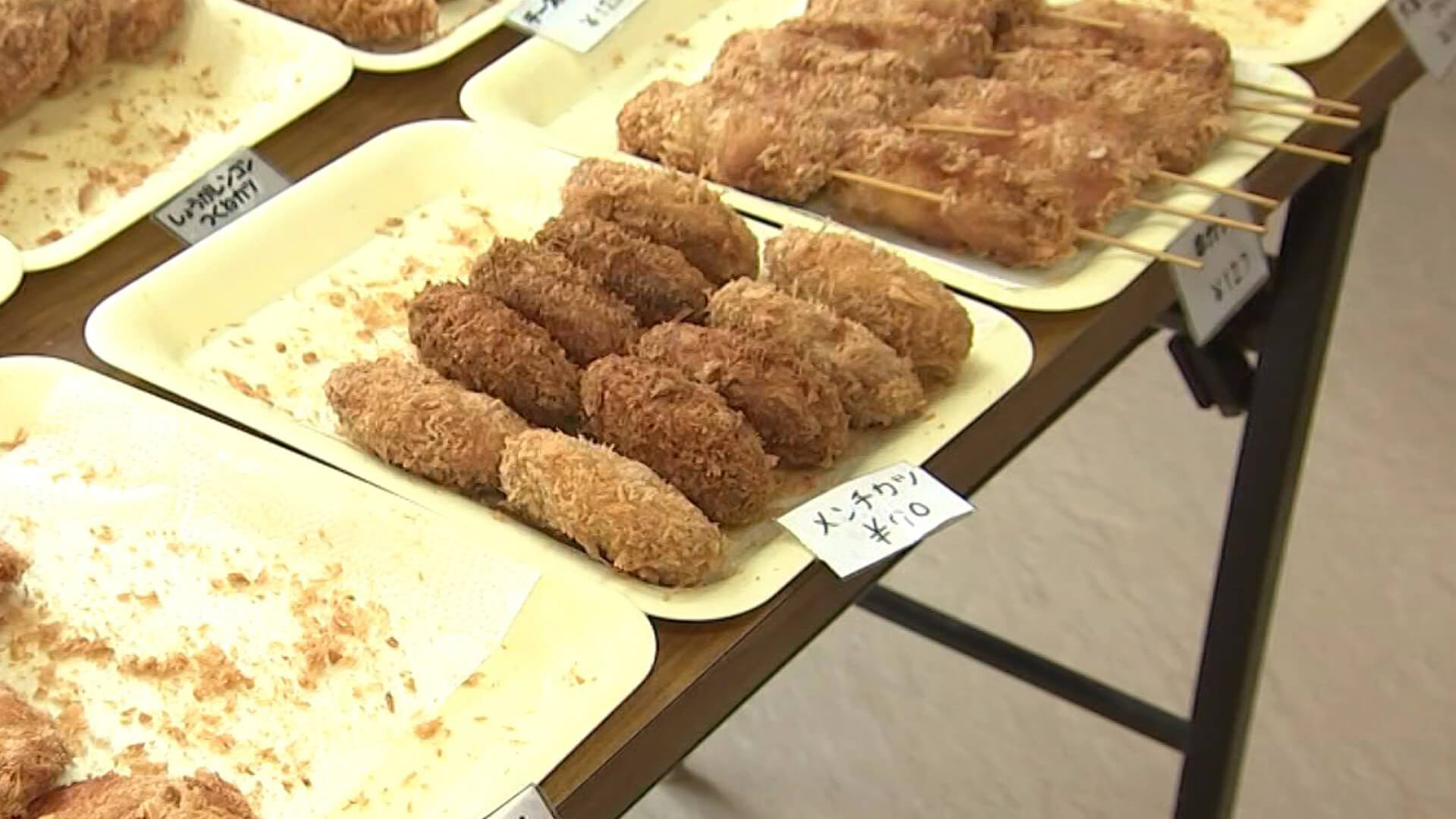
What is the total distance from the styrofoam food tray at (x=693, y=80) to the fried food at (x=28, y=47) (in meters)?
0.35

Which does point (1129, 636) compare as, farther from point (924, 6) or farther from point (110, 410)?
point (110, 410)

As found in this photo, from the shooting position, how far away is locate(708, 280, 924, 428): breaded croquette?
1.24 metres

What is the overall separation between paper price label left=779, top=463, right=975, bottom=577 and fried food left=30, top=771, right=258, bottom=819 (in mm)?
375

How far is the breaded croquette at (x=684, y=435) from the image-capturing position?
1162 mm

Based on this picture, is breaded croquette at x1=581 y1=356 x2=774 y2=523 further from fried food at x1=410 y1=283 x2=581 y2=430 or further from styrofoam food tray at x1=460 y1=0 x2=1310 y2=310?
styrofoam food tray at x1=460 y1=0 x2=1310 y2=310

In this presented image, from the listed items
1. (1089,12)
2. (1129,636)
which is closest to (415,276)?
(1089,12)

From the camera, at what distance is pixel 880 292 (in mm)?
1302

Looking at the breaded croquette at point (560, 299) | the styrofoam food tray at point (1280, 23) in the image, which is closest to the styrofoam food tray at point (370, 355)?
the breaded croquette at point (560, 299)

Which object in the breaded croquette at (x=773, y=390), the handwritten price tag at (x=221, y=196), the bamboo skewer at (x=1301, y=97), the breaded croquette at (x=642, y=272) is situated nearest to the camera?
the breaded croquette at (x=773, y=390)

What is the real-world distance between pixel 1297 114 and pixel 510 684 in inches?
35.2

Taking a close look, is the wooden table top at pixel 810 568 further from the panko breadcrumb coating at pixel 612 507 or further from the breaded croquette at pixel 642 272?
the breaded croquette at pixel 642 272

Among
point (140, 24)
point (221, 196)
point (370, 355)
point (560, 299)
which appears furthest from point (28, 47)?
point (560, 299)

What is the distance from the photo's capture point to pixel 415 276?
1.43 m

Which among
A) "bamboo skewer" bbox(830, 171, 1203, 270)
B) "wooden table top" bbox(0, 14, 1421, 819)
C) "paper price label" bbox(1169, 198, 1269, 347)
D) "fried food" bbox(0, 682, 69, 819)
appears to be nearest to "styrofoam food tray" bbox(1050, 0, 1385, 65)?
"wooden table top" bbox(0, 14, 1421, 819)
